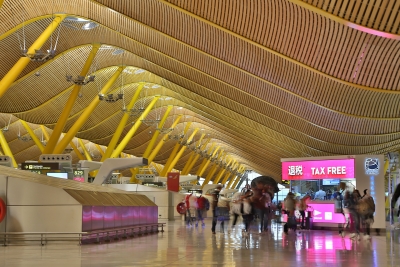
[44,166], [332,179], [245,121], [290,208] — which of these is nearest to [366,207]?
[290,208]

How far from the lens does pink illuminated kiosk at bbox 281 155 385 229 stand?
24.5 m

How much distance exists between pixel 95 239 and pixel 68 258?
5205mm

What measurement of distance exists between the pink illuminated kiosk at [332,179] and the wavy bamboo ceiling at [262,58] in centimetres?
190

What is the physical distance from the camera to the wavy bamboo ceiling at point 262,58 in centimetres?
1752

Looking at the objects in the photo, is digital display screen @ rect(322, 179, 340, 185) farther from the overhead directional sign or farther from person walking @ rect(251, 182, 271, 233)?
the overhead directional sign

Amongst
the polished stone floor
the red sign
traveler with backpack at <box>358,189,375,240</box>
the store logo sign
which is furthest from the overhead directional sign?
traveler with backpack at <box>358,189,375,240</box>

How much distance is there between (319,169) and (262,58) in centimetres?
623

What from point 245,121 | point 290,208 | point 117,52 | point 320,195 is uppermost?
point 117,52

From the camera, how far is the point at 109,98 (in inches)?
1347

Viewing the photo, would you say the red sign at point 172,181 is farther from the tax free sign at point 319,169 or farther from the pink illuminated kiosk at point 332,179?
the pink illuminated kiosk at point 332,179

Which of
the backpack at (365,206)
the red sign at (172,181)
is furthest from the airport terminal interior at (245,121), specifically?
the red sign at (172,181)

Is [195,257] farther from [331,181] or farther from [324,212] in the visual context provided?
[331,181]

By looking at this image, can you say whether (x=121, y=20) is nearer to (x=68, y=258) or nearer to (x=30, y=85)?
(x=30, y=85)

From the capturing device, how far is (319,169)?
26000 millimetres
